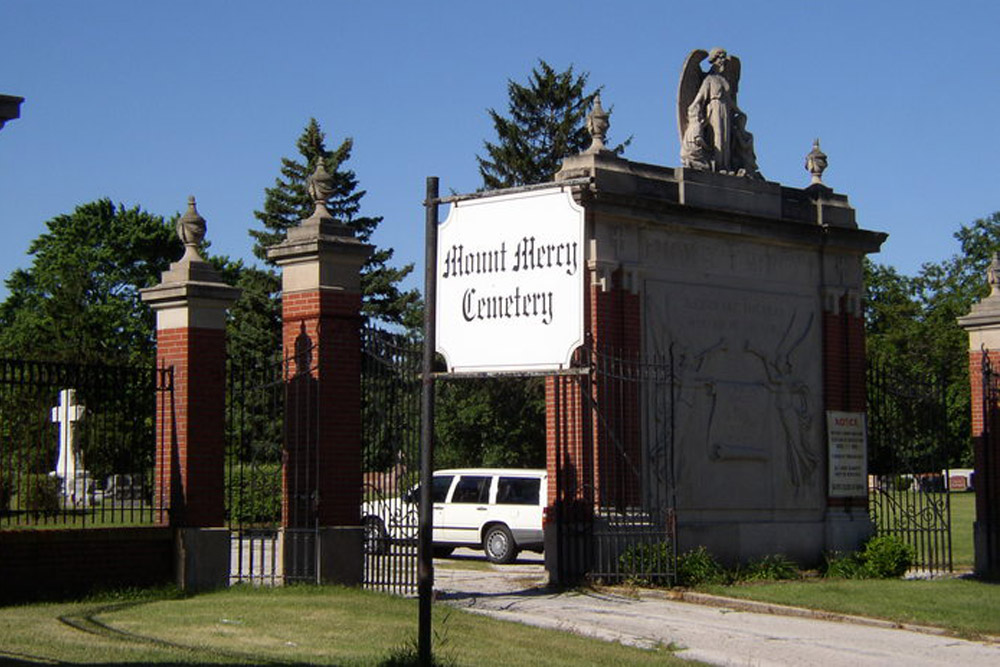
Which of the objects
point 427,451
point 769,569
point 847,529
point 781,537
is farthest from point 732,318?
point 427,451

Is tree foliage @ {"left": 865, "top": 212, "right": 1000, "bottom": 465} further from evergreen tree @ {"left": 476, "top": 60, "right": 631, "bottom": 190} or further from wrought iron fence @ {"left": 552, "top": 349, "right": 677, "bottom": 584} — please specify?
wrought iron fence @ {"left": 552, "top": 349, "right": 677, "bottom": 584}

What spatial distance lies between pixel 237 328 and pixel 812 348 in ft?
94.6

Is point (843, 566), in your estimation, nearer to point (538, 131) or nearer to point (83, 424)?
point (83, 424)

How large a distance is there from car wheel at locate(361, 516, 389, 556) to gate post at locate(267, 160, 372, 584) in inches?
8.1

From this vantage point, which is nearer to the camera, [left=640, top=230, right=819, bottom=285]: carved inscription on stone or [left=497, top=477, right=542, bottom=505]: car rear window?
[left=640, top=230, right=819, bottom=285]: carved inscription on stone

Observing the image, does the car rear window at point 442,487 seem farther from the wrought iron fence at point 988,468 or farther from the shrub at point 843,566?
the wrought iron fence at point 988,468

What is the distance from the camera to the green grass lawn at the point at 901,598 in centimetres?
1527

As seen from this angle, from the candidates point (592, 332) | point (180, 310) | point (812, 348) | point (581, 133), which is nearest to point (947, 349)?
point (581, 133)

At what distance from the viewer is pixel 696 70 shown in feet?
69.5

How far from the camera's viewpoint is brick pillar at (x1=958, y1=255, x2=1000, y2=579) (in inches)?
825

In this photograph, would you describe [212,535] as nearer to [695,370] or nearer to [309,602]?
[309,602]

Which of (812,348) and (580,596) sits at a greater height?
(812,348)

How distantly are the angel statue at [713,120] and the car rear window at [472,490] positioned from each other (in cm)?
701

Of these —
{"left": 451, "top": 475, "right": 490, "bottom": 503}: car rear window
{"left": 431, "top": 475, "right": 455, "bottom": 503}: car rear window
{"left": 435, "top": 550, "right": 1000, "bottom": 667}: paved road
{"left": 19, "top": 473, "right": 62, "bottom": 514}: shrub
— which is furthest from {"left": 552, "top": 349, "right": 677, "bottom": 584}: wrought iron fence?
{"left": 431, "top": 475, "right": 455, "bottom": 503}: car rear window
